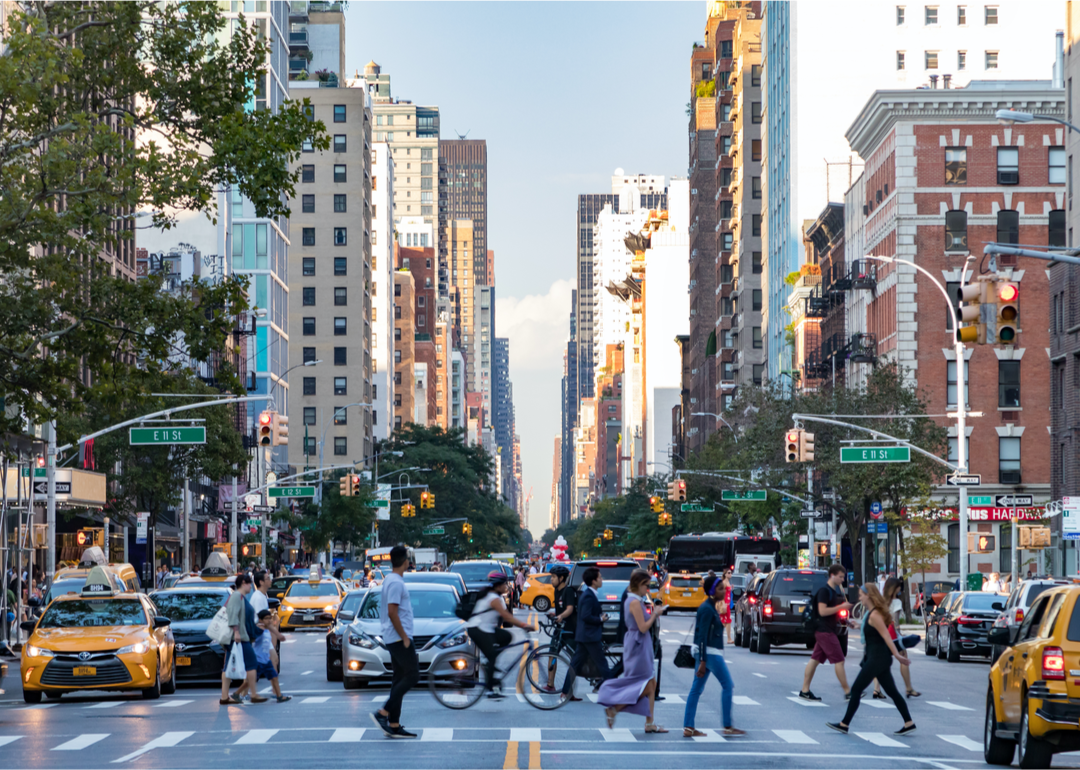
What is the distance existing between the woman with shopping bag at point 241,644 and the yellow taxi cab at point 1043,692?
36.5 feet

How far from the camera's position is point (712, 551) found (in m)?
69.8

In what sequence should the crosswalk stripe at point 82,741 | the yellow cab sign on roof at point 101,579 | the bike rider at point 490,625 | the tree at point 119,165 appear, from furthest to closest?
the yellow cab sign on roof at point 101,579 < the tree at point 119,165 < the bike rider at point 490,625 < the crosswalk stripe at point 82,741

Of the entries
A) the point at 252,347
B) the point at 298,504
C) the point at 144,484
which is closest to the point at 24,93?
the point at 144,484

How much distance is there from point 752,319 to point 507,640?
11279cm

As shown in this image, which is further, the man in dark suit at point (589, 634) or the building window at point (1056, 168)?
the building window at point (1056, 168)

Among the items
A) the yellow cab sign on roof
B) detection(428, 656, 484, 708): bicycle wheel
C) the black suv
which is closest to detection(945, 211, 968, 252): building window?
the black suv

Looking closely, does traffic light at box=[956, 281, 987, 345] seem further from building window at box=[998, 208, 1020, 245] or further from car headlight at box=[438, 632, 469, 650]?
building window at box=[998, 208, 1020, 245]

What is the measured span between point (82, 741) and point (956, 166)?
63.2m

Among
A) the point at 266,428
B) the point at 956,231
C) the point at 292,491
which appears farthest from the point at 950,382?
the point at 266,428

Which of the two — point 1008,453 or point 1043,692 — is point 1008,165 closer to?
point 1008,453

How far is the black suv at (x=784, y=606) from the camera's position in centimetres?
3500

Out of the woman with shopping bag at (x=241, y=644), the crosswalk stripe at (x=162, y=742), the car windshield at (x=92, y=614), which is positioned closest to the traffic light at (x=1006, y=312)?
the woman with shopping bag at (x=241, y=644)

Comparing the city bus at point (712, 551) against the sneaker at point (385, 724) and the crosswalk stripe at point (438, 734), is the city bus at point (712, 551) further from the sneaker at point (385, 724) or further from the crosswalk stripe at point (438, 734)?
the sneaker at point (385, 724)

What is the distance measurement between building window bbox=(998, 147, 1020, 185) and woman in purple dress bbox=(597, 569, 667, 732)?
59.8 meters
